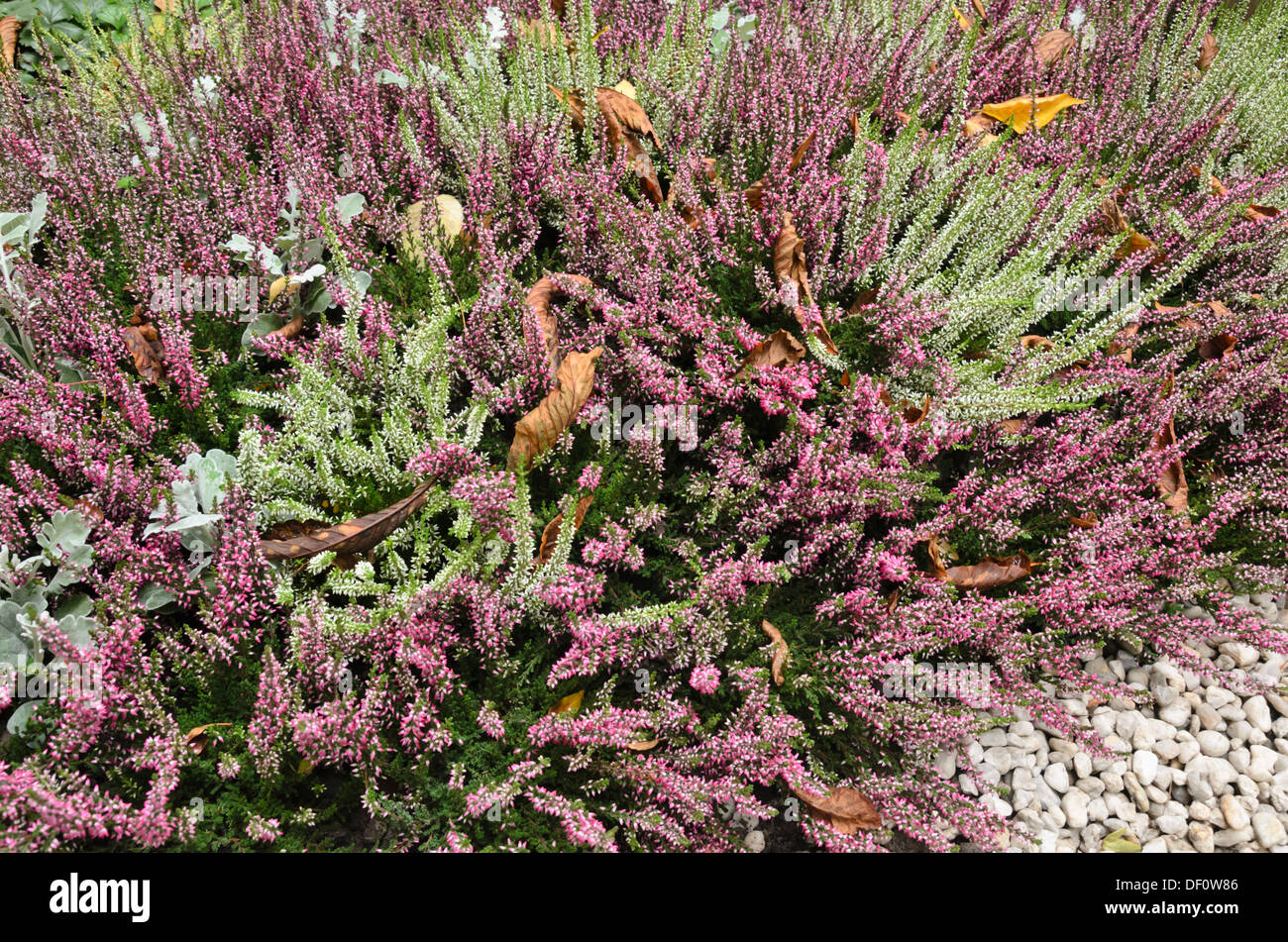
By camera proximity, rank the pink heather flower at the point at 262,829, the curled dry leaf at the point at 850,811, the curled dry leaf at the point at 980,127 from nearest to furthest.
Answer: the pink heather flower at the point at 262,829, the curled dry leaf at the point at 850,811, the curled dry leaf at the point at 980,127

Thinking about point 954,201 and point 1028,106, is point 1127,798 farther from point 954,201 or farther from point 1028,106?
point 1028,106

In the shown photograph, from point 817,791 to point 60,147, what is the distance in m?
2.95

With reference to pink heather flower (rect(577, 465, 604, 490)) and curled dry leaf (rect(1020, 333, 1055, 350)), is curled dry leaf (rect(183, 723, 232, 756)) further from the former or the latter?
curled dry leaf (rect(1020, 333, 1055, 350))

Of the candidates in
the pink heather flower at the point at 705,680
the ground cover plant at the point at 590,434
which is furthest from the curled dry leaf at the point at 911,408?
the pink heather flower at the point at 705,680

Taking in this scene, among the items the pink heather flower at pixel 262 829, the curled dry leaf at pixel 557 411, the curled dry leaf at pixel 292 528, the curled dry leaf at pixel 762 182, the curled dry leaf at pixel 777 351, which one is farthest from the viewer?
the curled dry leaf at pixel 762 182

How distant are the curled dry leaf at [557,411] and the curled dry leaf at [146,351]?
96cm

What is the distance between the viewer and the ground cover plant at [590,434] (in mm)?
1671

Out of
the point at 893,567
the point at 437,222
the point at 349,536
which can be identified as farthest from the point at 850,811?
the point at 437,222

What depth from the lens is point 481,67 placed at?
2732 mm

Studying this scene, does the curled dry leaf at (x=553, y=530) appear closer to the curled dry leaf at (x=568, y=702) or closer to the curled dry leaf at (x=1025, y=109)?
the curled dry leaf at (x=568, y=702)

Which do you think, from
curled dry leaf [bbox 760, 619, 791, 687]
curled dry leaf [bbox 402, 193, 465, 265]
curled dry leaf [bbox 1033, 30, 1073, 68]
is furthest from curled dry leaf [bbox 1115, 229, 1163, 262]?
curled dry leaf [bbox 402, 193, 465, 265]

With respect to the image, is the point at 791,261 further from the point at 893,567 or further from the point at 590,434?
the point at 893,567

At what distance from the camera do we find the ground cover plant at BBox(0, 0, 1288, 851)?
A: 5.48 feet
